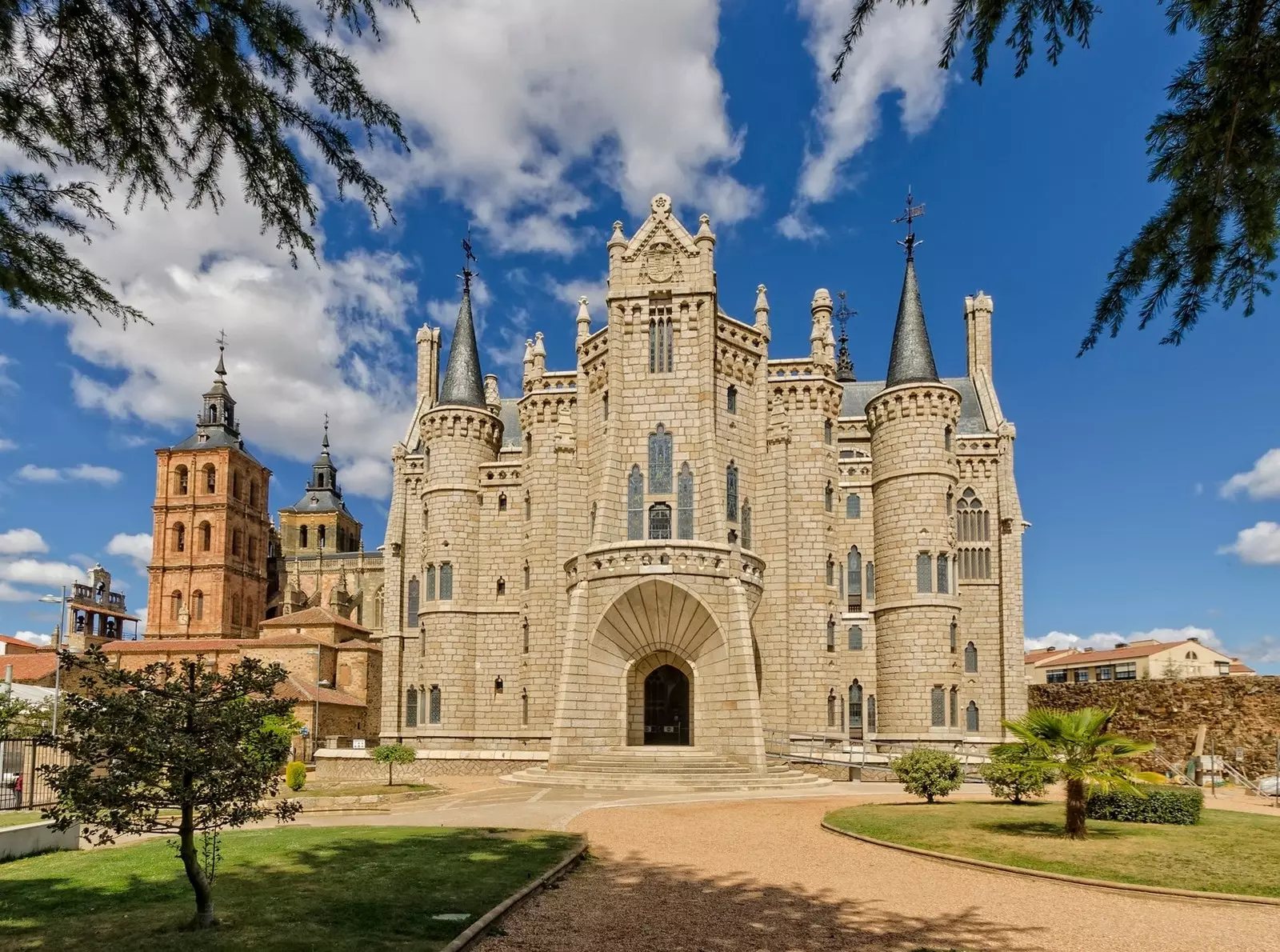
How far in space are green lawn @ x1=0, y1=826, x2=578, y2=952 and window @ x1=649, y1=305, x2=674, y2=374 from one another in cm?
2373

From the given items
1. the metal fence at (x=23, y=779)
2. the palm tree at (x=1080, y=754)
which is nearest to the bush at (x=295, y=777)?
the metal fence at (x=23, y=779)

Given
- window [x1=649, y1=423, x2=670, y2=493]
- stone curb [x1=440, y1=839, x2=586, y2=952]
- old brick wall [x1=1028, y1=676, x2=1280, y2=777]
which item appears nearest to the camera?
stone curb [x1=440, y1=839, x2=586, y2=952]

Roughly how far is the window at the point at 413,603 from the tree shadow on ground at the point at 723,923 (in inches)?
1270

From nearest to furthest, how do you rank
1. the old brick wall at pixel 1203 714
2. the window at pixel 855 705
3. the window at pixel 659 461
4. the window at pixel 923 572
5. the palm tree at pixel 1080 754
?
1. the palm tree at pixel 1080 754
2. the old brick wall at pixel 1203 714
3. the window at pixel 659 461
4. the window at pixel 923 572
5. the window at pixel 855 705

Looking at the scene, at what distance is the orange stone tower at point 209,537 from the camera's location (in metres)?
69.5

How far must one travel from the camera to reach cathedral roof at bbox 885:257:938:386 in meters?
39.9

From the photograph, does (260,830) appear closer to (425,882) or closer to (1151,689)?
(425,882)

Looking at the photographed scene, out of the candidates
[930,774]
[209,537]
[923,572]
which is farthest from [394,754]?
[209,537]

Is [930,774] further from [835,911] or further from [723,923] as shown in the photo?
[723,923]

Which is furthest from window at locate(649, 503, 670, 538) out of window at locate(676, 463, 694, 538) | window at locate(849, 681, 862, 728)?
window at locate(849, 681, 862, 728)

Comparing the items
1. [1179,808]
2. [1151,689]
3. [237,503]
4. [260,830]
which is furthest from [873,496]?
[237,503]

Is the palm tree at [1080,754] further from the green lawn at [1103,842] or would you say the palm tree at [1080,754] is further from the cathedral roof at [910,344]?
the cathedral roof at [910,344]

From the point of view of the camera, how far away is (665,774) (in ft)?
98.2

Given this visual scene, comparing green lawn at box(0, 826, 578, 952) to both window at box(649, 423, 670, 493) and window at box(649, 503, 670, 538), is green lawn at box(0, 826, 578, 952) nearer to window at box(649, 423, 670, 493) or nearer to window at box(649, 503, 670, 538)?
window at box(649, 503, 670, 538)
